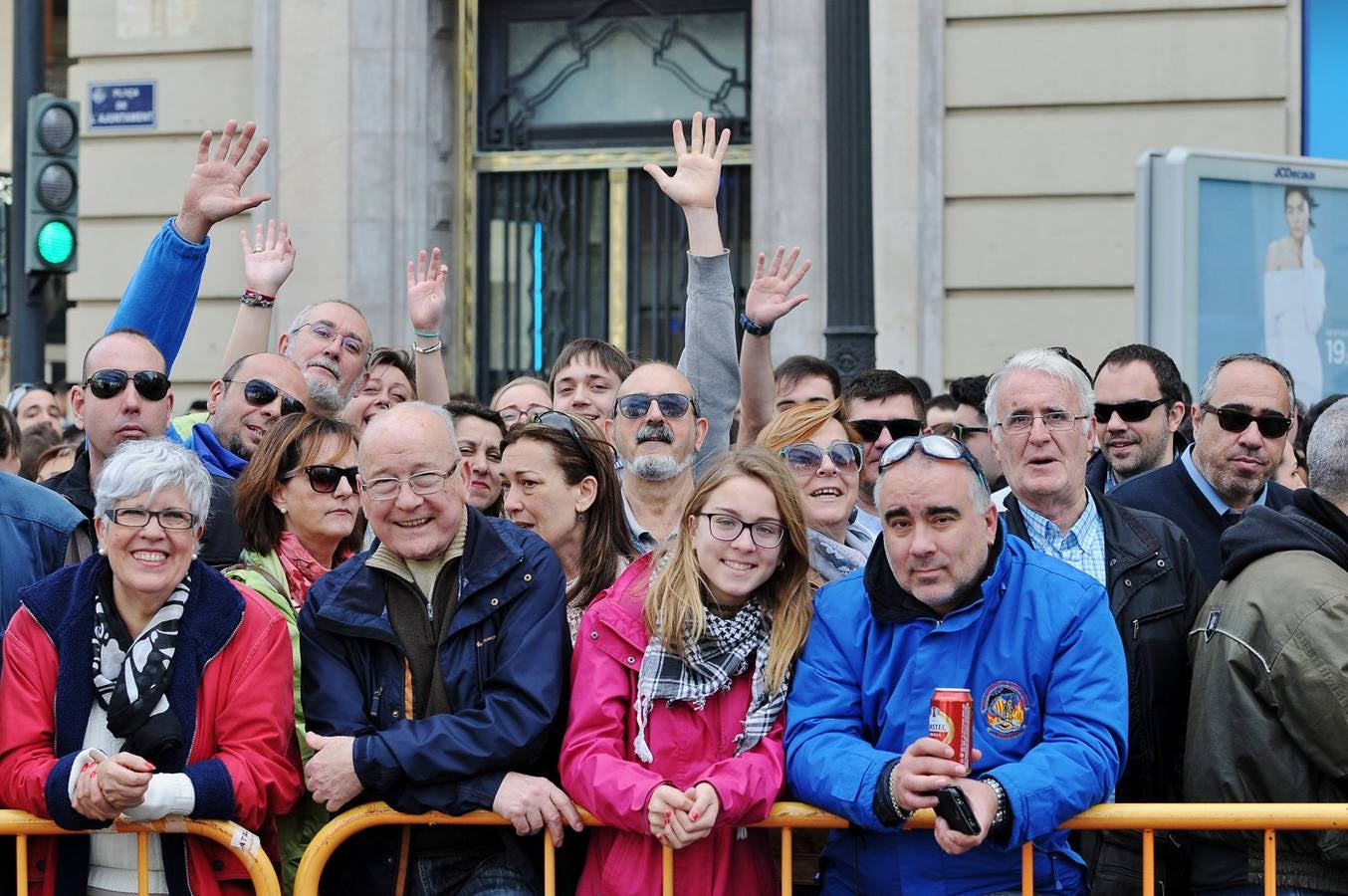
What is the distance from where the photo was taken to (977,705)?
438 cm

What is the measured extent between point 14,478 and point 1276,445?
4.20 m

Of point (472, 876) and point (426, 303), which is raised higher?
point (426, 303)

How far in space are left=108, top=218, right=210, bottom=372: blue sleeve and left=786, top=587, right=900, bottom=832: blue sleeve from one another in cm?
307

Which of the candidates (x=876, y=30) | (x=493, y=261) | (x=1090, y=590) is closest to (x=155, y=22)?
(x=493, y=261)

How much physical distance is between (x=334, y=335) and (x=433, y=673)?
2.75 metres

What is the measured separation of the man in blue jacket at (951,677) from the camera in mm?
4320

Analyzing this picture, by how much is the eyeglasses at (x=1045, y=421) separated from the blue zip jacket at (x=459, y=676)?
152 centimetres

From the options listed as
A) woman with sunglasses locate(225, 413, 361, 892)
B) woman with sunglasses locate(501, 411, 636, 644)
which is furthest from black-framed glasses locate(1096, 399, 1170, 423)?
woman with sunglasses locate(225, 413, 361, 892)

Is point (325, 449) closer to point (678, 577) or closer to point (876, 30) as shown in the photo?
point (678, 577)

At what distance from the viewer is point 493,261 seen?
12461mm

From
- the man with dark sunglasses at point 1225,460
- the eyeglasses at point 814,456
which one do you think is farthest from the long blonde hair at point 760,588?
the man with dark sunglasses at point 1225,460

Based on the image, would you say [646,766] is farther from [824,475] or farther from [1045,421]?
[1045,421]

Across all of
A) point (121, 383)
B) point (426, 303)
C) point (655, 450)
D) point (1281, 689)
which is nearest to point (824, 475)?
point (655, 450)

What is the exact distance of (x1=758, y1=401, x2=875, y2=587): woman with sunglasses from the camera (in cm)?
568
